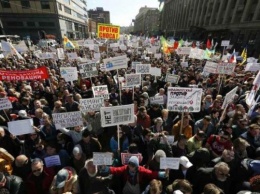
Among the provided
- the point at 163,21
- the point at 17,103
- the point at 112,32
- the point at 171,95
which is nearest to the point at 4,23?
the point at 112,32

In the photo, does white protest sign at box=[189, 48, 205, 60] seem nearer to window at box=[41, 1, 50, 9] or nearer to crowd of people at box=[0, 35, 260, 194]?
crowd of people at box=[0, 35, 260, 194]

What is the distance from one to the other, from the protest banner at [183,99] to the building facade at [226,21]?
26356mm

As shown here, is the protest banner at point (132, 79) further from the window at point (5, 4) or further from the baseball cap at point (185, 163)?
the window at point (5, 4)

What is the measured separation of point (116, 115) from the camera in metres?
4.78

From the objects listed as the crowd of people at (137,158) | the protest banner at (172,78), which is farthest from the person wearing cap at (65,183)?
the protest banner at (172,78)

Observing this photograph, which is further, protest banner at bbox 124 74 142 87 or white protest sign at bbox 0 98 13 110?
protest banner at bbox 124 74 142 87

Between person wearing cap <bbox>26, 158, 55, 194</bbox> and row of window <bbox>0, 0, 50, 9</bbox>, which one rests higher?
row of window <bbox>0, 0, 50, 9</bbox>

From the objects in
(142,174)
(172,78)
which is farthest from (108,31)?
(142,174)

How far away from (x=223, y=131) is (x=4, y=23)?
183 feet

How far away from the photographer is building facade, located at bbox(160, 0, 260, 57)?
29453 millimetres

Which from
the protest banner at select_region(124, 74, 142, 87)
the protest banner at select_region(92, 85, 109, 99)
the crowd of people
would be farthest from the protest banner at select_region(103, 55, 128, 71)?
the crowd of people

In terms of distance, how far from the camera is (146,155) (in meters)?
5.16

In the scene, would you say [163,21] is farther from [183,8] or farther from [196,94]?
[196,94]

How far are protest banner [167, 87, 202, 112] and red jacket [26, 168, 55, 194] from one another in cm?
313
